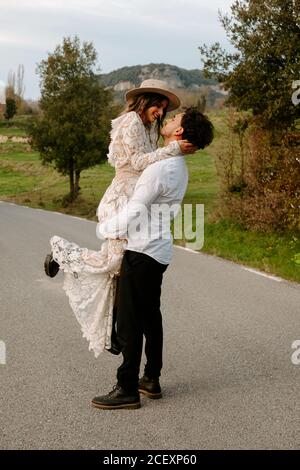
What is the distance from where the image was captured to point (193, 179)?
37.0 meters

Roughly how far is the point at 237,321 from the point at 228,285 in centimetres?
225

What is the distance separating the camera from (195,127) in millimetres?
4930

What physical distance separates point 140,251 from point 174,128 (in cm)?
91

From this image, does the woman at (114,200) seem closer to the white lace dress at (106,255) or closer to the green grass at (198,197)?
the white lace dress at (106,255)

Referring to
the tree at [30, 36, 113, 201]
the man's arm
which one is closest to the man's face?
the man's arm

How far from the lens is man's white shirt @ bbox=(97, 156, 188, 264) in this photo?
480 centimetres

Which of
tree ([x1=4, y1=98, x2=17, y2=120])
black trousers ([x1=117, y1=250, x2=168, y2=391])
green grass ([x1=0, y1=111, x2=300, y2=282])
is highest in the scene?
tree ([x1=4, y1=98, x2=17, y2=120])

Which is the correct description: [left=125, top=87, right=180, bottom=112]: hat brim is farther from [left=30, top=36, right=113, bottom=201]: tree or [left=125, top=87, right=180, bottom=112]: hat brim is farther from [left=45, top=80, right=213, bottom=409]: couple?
[left=30, top=36, right=113, bottom=201]: tree

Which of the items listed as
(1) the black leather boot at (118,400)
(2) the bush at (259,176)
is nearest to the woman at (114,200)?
(1) the black leather boot at (118,400)

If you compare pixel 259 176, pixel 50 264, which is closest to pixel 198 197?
pixel 259 176

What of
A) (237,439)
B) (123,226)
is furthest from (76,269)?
(237,439)

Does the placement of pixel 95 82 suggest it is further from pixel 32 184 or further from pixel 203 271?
pixel 203 271

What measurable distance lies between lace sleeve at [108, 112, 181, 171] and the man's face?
113 millimetres

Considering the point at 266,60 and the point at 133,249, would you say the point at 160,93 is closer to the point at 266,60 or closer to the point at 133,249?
the point at 133,249
